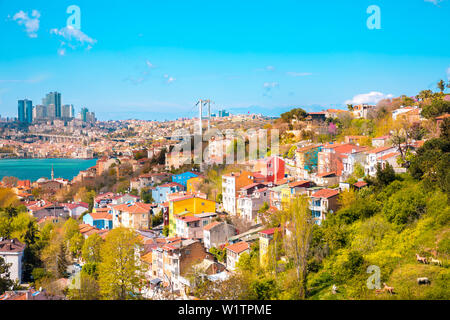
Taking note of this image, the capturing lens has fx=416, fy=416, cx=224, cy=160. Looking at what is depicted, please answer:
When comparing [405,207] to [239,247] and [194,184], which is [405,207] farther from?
[194,184]

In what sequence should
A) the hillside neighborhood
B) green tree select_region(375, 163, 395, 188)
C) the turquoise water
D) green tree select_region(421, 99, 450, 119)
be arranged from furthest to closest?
the turquoise water
green tree select_region(421, 99, 450, 119)
green tree select_region(375, 163, 395, 188)
the hillside neighborhood

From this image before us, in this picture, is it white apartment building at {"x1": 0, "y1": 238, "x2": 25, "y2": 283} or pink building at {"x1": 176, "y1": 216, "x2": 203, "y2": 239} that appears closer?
white apartment building at {"x1": 0, "y1": 238, "x2": 25, "y2": 283}

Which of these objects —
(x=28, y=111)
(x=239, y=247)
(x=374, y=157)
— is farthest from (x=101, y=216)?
(x=28, y=111)

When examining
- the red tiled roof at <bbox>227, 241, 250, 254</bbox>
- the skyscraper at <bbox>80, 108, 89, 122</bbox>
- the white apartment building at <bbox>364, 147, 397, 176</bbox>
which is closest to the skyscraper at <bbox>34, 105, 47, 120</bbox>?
the skyscraper at <bbox>80, 108, 89, 122</bbox>

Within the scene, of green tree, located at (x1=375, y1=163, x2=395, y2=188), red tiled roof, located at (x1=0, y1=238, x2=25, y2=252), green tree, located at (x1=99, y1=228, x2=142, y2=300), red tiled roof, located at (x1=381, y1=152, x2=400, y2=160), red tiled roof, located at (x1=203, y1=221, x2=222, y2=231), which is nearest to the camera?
green tree, located at (x1=99, y1=228, x2=142, y2=300)

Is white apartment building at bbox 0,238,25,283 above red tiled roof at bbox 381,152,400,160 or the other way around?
the other way around

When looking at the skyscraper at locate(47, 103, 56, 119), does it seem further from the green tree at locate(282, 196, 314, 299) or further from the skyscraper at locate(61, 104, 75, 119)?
the green tree at locate(282, 196, 314, 299)

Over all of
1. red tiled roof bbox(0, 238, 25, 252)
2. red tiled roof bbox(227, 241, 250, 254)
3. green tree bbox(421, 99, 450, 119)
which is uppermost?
green tree bbox(421, 99, 450, 119)
